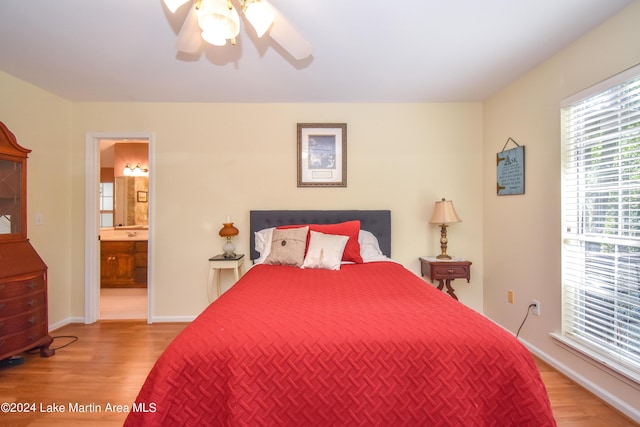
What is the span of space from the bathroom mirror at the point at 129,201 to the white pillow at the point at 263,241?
319 cm

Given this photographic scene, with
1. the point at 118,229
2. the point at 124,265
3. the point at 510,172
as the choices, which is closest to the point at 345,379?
the point at 510,172

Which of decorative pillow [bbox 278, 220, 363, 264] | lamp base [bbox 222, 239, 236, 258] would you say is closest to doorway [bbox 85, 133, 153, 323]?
lamp base [bbox 222, 239, 236, 258]

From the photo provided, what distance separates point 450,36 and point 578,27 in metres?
→ 0.79

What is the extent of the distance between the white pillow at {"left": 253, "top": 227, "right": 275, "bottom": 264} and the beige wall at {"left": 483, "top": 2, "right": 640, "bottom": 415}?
226 cm

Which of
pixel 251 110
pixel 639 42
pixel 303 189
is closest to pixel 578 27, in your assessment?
pixel 639 42

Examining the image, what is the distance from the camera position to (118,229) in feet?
16.1

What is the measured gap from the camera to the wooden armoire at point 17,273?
7.02 ft

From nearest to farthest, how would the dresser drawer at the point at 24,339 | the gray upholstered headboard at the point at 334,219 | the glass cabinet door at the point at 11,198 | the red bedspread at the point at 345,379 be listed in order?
the red bedspread at the point at 345,379 → the dresser drawer at the point at 24,339 → the glass cabinet door at the point at 11,198 → the gray upholstered headboard at the point at 334,219

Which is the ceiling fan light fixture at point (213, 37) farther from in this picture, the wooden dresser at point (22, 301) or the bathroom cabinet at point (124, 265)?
the bathroom cabinet at point (124, 265)

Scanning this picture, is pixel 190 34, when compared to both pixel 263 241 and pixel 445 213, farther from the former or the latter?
pixel 445 213

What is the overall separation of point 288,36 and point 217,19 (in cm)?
42

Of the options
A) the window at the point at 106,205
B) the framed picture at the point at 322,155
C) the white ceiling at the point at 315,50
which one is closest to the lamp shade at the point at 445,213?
the framed picture at the point at 322,155

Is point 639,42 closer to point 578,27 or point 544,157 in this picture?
point 578,27

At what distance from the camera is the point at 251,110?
126 inches
